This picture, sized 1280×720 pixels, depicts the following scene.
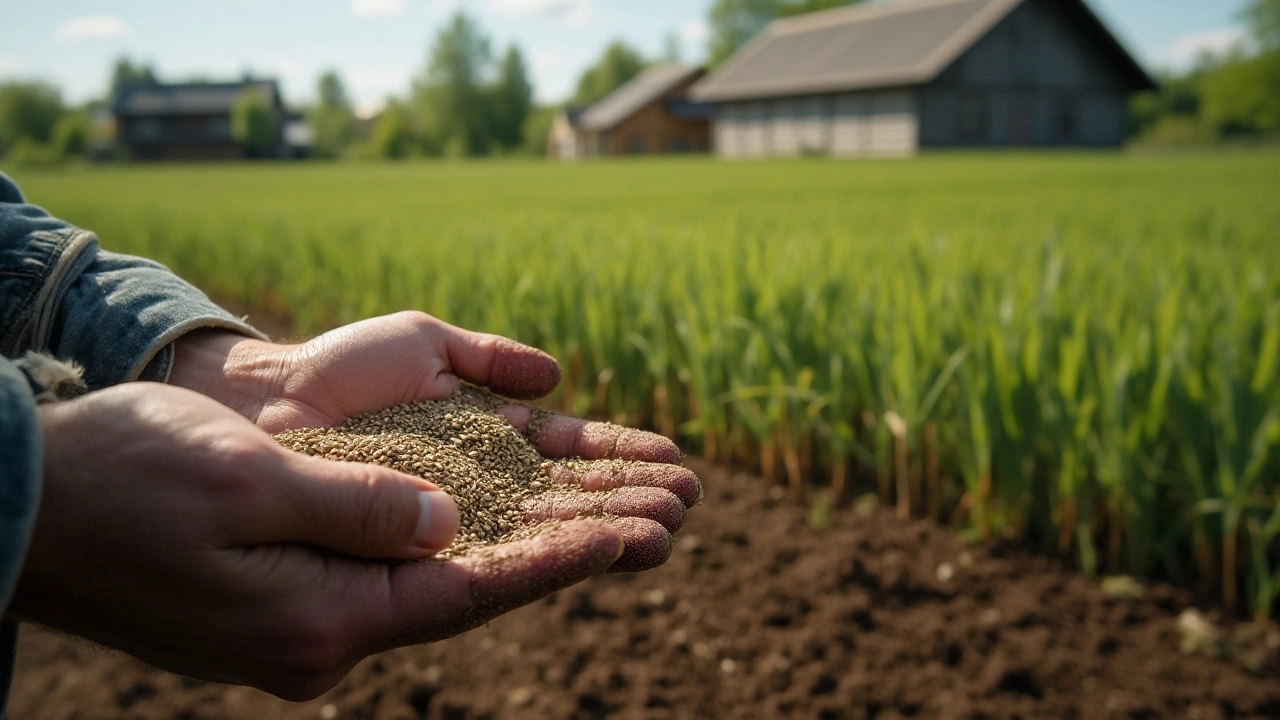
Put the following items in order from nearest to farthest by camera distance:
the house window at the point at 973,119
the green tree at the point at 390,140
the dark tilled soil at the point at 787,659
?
the dark tilled soil at the point at 787,659
the house window at the point at 973,119
the green tree at the point at 390,140

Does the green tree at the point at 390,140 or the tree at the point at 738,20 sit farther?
the tree at the point at 738,20

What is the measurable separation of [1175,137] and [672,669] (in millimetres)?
50922

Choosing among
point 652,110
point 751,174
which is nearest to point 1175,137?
point 652,110

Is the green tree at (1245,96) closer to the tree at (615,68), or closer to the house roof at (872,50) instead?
the house roof at (872,50)

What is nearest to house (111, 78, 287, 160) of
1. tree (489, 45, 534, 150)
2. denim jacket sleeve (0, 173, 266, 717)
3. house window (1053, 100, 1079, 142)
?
A: tree (489, 45, 534, 150)

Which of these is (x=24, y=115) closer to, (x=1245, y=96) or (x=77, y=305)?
(x=77, y=305)

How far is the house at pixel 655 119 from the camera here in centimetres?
4278

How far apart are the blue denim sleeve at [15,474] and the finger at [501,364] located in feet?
2.26

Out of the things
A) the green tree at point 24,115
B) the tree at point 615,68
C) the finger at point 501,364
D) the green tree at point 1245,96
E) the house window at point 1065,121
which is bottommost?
the finger at point 501,364

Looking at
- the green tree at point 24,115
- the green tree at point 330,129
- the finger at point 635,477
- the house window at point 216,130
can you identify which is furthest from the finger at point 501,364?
the green tree at point 24,115

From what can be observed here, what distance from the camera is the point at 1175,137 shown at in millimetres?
43281

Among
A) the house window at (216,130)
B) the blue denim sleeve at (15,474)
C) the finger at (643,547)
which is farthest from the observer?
the house window at (216,130)

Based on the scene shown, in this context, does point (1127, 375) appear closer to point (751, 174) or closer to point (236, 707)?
point (236, 707)

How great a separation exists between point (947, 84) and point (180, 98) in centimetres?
4737
